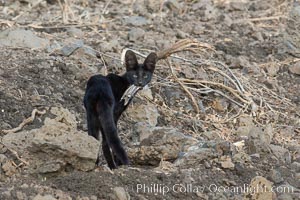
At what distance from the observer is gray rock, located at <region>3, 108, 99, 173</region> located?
710 cm

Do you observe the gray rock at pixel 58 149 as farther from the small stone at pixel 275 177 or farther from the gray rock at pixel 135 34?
the gray rock at pixel 135 34

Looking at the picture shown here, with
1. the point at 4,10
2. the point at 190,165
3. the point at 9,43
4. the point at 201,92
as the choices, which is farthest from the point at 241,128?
the point at 4,10

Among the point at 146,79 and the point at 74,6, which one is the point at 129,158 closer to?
the point at 146,79

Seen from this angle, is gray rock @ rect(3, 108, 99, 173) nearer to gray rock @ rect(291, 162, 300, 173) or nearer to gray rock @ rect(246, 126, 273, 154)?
gray rock @ rect(246, 126, 273, 154)

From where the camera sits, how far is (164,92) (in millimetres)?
10250

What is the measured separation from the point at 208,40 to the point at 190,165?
4.80 m

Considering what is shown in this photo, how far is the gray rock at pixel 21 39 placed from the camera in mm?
10266

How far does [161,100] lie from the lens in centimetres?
1007

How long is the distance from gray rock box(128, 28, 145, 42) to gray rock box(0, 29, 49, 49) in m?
1.39

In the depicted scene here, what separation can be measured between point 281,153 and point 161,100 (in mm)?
1916

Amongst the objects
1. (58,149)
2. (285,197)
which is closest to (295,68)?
(285,197)

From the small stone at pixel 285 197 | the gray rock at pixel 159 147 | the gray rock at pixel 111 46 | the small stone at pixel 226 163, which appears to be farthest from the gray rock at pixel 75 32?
the small stone at pixel 285 197

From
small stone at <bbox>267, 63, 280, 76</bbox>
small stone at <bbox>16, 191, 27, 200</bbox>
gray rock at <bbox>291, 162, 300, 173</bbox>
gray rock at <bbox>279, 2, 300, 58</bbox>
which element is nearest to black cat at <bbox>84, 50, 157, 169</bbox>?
small stone at <bbox>16, 191, 27, 200</bbox>

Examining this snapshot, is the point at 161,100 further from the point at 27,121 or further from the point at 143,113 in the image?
the point at 27,121
